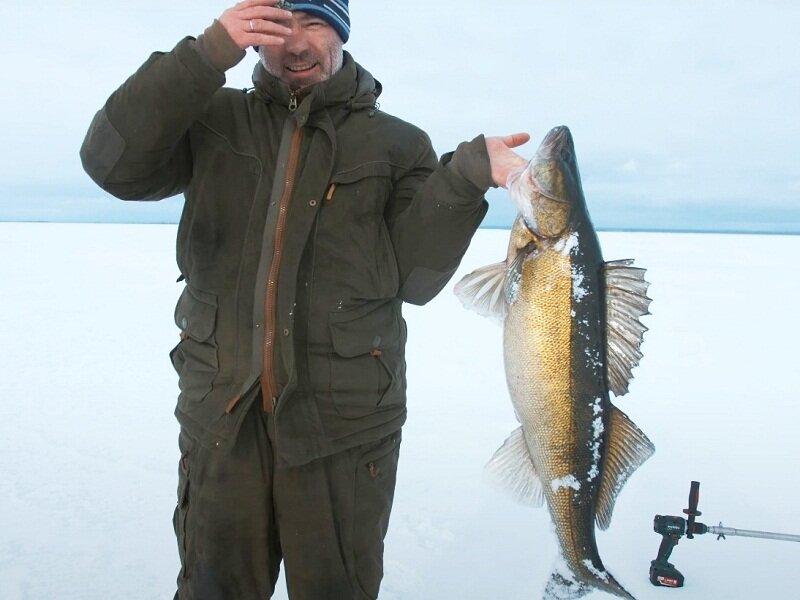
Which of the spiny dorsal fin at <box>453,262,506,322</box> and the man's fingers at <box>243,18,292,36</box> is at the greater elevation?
the man's fingers at <box>243,18,292,36</box>

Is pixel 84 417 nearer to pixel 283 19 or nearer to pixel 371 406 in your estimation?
pixel 371 406

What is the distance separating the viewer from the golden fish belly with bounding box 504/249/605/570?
2.17 m

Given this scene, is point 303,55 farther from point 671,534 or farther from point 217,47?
point 671,534

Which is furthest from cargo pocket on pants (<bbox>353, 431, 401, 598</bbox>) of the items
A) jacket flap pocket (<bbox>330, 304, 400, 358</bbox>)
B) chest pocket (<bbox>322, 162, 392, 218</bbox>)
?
chest pocket (<bbox>322, 162, 392, 218</bbox>)

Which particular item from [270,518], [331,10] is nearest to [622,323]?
[270,518]

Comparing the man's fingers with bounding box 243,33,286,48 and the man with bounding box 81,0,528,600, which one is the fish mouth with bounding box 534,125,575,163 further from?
the man's fingers with bounding box 243,33,286,48

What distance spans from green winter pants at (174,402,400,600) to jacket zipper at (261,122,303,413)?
10cm

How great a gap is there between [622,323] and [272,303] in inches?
46.9

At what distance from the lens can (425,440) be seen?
571 cm

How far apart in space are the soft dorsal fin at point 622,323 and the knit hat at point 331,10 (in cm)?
138

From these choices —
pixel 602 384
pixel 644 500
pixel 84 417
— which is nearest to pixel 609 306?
pixel 602 384

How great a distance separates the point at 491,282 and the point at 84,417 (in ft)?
16.3

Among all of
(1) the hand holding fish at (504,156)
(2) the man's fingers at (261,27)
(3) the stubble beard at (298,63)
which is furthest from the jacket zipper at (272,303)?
(1) the hand holding fish at (504,156)

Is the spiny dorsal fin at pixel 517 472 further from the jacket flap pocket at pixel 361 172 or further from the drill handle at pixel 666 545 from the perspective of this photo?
the drill handle at pixel 666 545
